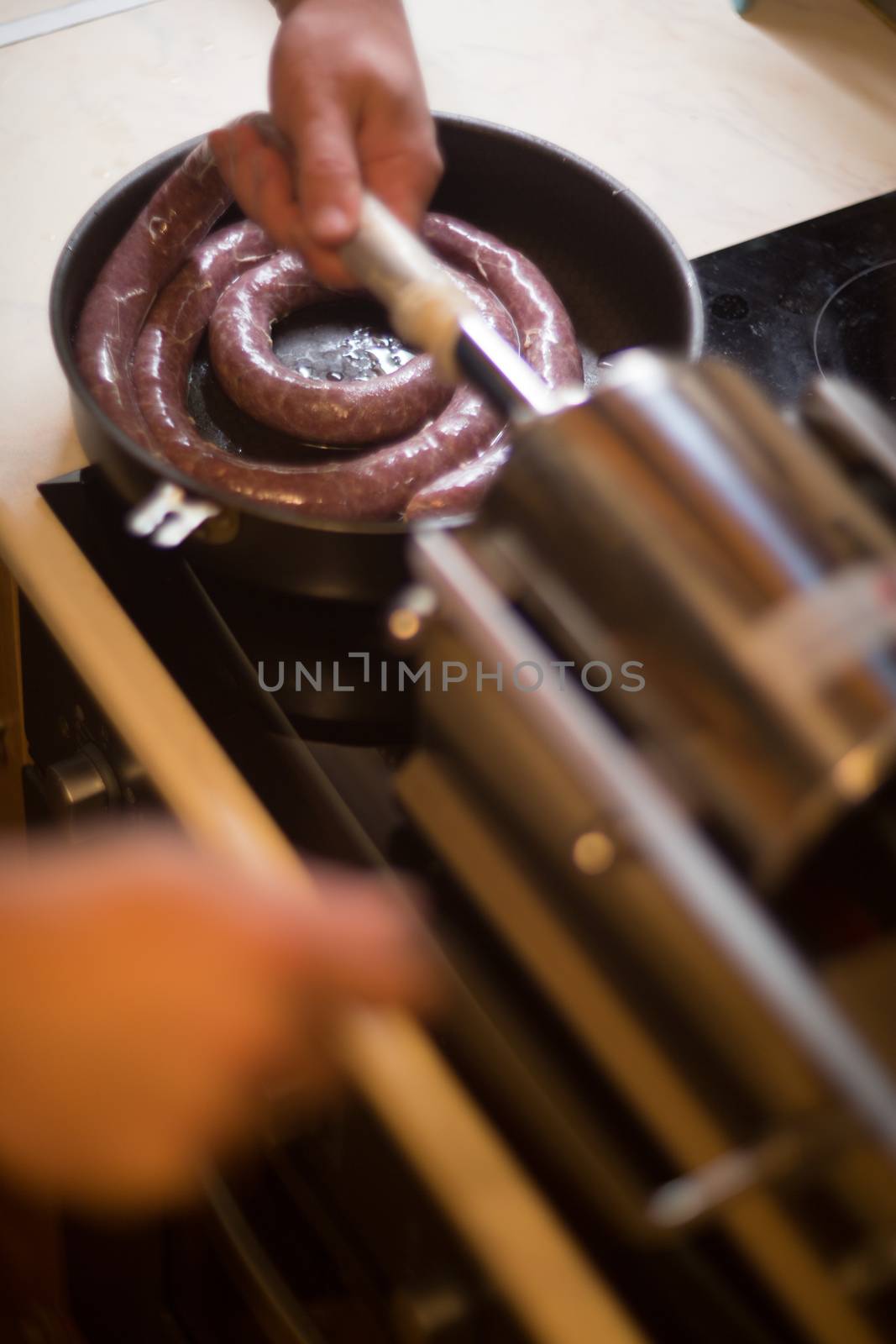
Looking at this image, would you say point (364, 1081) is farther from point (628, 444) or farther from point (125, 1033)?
point (628, 444)

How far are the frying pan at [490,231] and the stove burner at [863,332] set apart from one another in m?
0.18

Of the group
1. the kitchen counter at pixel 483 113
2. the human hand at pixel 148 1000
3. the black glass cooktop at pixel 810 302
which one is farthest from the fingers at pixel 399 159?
the human hand at pixel 148 1000

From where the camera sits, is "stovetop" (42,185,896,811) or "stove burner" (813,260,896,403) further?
"stove burner" (813,260,896,403)

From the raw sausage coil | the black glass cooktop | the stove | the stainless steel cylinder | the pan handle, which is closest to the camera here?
the stainless steel cylinder

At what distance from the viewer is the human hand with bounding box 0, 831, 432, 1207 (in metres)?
0.52

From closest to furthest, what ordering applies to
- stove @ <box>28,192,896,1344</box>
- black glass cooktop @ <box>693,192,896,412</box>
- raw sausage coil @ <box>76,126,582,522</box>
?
stove @ <box>28,192,896,1344</box>, raw sausage coil @ <box>76,126,582,522</box>, black glass cooktop @ <box>693,192,896,412</box>

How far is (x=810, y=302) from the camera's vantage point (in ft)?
3.70

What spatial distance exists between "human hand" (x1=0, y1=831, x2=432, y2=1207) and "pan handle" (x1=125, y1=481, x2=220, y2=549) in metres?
0.29

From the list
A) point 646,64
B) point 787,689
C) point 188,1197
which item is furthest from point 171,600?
point 646,64

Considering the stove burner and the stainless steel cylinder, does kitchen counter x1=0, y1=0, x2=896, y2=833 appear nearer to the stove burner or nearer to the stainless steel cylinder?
the stove burner

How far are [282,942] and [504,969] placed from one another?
0.64 feet

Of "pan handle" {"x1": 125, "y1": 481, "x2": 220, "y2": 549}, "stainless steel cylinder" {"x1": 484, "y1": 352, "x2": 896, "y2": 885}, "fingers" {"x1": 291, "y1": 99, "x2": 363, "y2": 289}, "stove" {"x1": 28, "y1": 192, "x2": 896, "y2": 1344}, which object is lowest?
"stove" {"x1": 28, "y1": 192, "x2": 896, "y2": 1344}

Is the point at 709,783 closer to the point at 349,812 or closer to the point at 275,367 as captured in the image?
the point at 349,812

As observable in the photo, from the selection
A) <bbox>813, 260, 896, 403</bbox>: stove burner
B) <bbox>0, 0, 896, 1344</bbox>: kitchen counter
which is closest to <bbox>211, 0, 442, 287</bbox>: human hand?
<bbox>0, 0, 896, 1344</bbox>: kitchen counter
